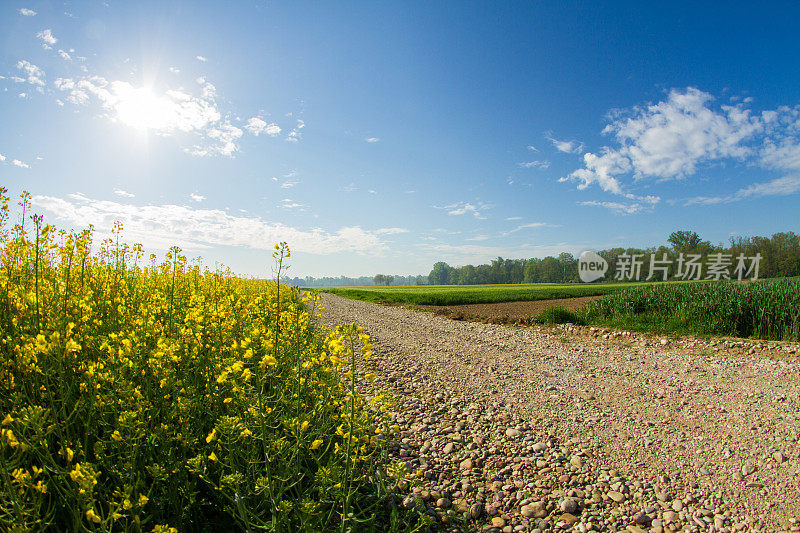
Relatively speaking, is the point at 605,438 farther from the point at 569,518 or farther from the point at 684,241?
the point at 684,241

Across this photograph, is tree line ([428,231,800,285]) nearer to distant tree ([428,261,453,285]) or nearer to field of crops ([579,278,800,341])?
distant tree ([428,261,453,285])

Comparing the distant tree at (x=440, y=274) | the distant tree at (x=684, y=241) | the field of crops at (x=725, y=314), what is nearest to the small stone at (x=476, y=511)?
the field of crops at (x=725, y=314)

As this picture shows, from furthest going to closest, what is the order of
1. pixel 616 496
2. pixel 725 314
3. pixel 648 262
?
pixel 648 262
pixel 725 314
pixel 616 496

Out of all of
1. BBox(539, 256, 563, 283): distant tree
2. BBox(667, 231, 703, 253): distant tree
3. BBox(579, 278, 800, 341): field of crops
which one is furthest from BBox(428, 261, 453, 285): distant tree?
BBox(579, 278, 800, 341): field of crops

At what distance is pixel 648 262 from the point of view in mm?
80688

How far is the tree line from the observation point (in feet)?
202

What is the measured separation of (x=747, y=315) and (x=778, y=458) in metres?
9.48

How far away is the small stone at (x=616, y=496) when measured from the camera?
3.39 m

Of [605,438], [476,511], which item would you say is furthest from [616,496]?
[476,511]

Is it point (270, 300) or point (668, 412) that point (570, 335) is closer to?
point (668, 412)

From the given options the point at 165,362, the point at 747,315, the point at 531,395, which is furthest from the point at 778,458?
the point at 747,315

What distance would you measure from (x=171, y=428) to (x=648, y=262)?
9754 cm

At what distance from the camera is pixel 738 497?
3.38m

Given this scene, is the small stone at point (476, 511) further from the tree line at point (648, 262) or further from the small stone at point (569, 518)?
the tree line at point (648, 262)
